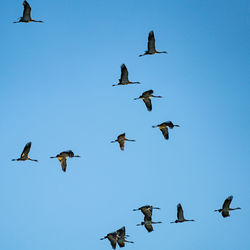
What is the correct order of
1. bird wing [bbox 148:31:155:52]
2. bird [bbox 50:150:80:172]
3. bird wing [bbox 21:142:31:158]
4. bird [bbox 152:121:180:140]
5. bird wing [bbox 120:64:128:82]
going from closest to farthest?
bird wing [bbox 21:142:31:158] < bird wing [bbox 148:31:155:52] < bird wing [bbox 120:64:128:82] < bird [bbox 50:150:80:172] < bird [bbox 152:121:180:140]

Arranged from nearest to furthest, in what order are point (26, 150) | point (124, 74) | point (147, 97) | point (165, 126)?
point (26, 150), point (124, 74), point (147, 97), point (165, 126)

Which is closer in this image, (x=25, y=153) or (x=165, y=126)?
(x=25, y=153)

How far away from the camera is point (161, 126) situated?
255 ft

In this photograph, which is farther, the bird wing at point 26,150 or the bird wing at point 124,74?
the bird wing at point 124,74

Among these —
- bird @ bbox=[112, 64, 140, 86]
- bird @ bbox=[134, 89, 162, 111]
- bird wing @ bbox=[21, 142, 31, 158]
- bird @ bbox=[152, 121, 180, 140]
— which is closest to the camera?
bird wing @ bbox=[21, 142, 31, 158]

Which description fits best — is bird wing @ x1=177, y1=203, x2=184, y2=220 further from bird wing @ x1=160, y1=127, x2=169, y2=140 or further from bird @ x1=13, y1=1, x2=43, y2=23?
bird @ x1=13, y1=1, x2=43, y2=23

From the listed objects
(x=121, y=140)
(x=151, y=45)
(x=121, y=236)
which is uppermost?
(x=151, y=45)

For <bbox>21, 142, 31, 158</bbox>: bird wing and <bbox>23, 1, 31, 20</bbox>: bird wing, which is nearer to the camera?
<bbox>23, 1, 31, 20</bbox>: bird wing

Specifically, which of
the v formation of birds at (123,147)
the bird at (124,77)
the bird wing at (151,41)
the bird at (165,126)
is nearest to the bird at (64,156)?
the v formation of birds at (123,147)

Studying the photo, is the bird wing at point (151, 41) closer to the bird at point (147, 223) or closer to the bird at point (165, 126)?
the bird at point (165, 126)

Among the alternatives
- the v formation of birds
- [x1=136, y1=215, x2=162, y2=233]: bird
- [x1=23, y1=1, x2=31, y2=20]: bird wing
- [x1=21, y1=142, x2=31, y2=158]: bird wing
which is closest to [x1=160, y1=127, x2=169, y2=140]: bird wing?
the v formation of birds

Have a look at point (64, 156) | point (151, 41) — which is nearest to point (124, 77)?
point (151, 41)

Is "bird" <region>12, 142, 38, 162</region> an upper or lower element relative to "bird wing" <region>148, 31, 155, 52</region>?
lower

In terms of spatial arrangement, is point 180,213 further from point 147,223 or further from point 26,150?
point 26,150
